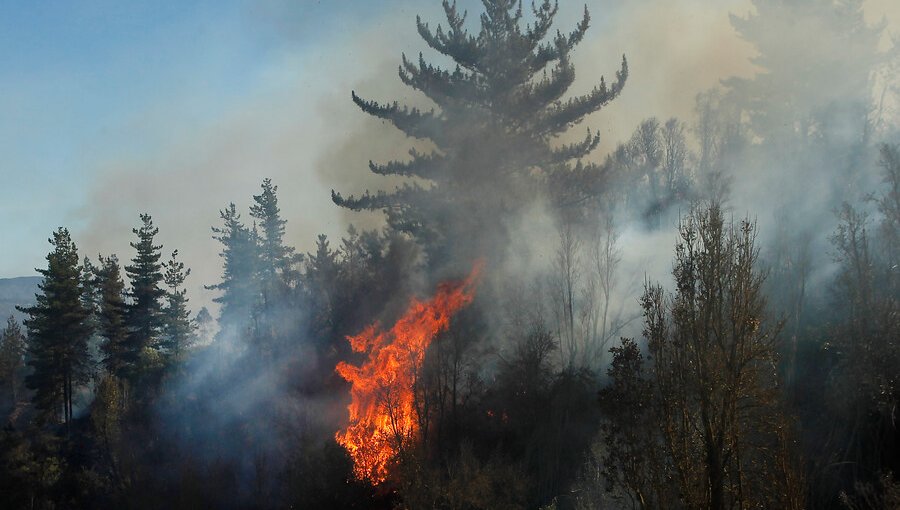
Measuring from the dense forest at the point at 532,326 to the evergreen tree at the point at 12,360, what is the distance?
45.4ft

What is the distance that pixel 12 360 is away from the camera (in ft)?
219

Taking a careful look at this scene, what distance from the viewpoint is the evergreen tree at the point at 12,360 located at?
6450 cm

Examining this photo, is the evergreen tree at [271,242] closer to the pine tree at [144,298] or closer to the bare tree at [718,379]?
the pine tree at [144,298]

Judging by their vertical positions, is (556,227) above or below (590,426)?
above

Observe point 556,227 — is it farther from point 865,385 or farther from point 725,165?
point 725,165

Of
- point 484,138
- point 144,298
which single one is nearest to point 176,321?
point 144,298

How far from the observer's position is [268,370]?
5447cm

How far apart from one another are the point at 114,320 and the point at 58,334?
6677 millimetres

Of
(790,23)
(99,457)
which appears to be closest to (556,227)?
(790,23)

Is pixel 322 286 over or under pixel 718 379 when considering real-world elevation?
over

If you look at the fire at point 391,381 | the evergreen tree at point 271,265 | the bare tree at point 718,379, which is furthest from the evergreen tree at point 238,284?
the bare tree at point 718,379

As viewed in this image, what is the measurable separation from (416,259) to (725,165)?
26.7 metres

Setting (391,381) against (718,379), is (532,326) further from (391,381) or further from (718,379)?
(718,379)

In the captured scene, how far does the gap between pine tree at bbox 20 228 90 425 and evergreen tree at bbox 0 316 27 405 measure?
564 inches
